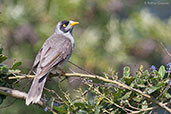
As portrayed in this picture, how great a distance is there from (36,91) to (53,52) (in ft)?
4.31

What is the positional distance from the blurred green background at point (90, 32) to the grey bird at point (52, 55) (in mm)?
618

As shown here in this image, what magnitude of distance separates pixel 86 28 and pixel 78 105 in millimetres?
4007

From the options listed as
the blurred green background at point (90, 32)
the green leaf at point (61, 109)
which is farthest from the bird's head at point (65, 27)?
the green leaf at point (61, 109)

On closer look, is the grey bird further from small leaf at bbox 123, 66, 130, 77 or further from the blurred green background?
small leaf at bbox 123, 66, 130, 77

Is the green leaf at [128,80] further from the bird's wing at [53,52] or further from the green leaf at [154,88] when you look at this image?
the bird's wing at [53,52]

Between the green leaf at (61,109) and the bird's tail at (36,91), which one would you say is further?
the bird's tail at (36,91)

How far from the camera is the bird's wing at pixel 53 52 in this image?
13.6 ft

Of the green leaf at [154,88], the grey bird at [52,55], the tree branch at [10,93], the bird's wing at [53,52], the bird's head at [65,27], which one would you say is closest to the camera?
the green leaf at [154,88]

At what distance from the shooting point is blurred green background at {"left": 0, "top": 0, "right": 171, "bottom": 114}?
612 cm

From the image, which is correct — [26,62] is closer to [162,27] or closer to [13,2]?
[13,2]

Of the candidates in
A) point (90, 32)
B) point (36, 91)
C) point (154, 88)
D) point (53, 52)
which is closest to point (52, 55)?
point (53, 52)

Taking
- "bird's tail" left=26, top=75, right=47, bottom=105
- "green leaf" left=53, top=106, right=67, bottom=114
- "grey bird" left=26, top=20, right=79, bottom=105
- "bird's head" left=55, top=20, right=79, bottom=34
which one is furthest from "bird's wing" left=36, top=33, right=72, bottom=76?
"green leaf" left=53, top=106, right=67, bottom=114

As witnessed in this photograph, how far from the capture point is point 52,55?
450cm

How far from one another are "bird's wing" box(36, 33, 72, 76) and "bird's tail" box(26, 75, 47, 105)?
12 centimetres
